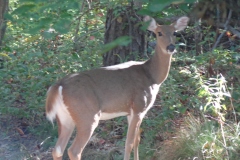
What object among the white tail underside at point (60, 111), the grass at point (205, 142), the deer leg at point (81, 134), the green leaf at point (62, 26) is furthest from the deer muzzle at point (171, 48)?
the green leaf at point (62, 26)

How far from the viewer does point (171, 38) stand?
24.2 ft

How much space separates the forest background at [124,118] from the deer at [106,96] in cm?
Answer: 36

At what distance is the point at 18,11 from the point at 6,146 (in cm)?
461

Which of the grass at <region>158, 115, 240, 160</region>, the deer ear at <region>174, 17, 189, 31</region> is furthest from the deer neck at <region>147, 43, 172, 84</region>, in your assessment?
the grass at <region>158, 115, 240, 160</region>

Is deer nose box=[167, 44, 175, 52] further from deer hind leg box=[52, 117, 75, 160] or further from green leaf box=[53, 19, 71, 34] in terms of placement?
green leaf box=[53, 19, 71, 34]

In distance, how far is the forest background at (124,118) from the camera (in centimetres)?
676

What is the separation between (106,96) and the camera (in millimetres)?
6867

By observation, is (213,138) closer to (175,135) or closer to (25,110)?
(175,135)

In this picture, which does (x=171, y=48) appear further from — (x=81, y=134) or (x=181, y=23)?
(x=81, y=134)

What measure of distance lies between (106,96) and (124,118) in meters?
1.49

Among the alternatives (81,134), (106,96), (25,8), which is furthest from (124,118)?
(25,8)

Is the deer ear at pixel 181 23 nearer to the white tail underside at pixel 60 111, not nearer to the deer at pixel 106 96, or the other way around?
the deer at pixel 106 96

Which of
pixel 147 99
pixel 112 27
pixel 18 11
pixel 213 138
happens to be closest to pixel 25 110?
pixel 112 27

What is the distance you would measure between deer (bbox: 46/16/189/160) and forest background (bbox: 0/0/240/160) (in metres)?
0.36
